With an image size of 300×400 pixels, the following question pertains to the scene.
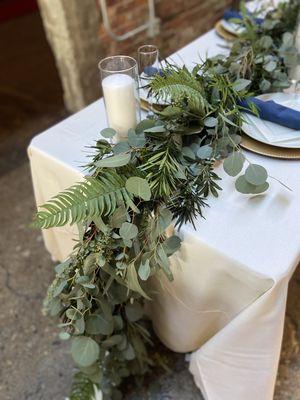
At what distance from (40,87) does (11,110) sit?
0.32 metres

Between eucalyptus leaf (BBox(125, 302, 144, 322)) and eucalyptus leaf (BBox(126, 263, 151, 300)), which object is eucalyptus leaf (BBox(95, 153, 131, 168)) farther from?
eucalyptus leaf (BBox(125, 302, 144, 322))

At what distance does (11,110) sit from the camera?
8.63 ft

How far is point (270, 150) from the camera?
92cm

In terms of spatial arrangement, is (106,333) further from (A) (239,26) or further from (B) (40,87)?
(B) (40,87)

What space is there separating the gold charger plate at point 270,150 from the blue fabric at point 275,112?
0.21ft

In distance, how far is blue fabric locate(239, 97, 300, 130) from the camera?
3.03 ft

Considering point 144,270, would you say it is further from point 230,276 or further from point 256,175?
point 256,175

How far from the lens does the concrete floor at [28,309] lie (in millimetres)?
1228

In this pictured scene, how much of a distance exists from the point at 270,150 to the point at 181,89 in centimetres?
26

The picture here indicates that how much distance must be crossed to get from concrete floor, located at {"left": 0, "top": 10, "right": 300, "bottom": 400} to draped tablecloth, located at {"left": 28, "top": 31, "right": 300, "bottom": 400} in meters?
0.35

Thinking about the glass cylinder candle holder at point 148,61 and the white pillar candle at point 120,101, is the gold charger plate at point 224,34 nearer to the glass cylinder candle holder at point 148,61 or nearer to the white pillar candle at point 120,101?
the glass cylinder candle holder at point 148,61

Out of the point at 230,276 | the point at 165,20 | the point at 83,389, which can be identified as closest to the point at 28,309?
the point at 83,389

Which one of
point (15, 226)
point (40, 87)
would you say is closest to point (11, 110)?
point (40, 87)

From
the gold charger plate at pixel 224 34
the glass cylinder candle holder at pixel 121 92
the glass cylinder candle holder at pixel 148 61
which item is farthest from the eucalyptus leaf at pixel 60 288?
the gold charger plate at pixel 224 34
